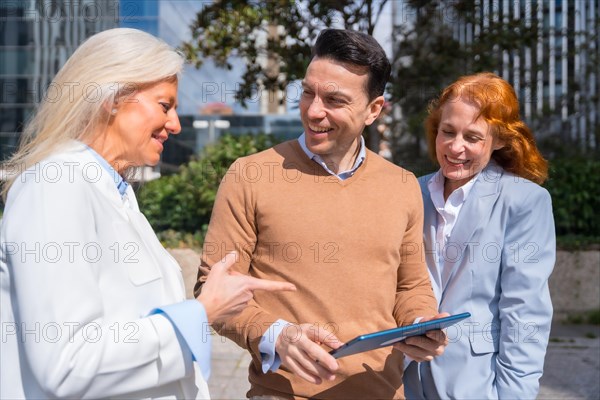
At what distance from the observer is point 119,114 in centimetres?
175

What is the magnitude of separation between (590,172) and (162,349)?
7830 millimetres

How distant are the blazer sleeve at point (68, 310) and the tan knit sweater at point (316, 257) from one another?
62cm

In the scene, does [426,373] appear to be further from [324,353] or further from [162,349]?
[162,349]

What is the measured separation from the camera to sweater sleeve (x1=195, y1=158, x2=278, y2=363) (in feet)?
7.08

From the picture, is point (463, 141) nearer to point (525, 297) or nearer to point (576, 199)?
point (525, 297)

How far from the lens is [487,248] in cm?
261

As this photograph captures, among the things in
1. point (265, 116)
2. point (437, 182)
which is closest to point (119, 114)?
point (437, 182)

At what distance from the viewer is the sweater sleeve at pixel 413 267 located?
2408 millimetres

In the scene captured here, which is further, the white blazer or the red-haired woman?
the red-haired woman

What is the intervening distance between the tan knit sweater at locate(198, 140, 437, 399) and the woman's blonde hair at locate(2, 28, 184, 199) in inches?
23.6

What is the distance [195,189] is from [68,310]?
22.9 feet

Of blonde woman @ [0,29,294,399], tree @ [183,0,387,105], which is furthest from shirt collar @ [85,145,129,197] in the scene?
tree @ [183,0,387,105]

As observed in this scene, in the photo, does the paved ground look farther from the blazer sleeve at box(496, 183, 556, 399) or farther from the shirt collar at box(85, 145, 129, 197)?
the shirt collar at box(85, 145, 129, 197)

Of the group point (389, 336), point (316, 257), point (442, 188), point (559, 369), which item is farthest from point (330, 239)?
point (559, 369)
